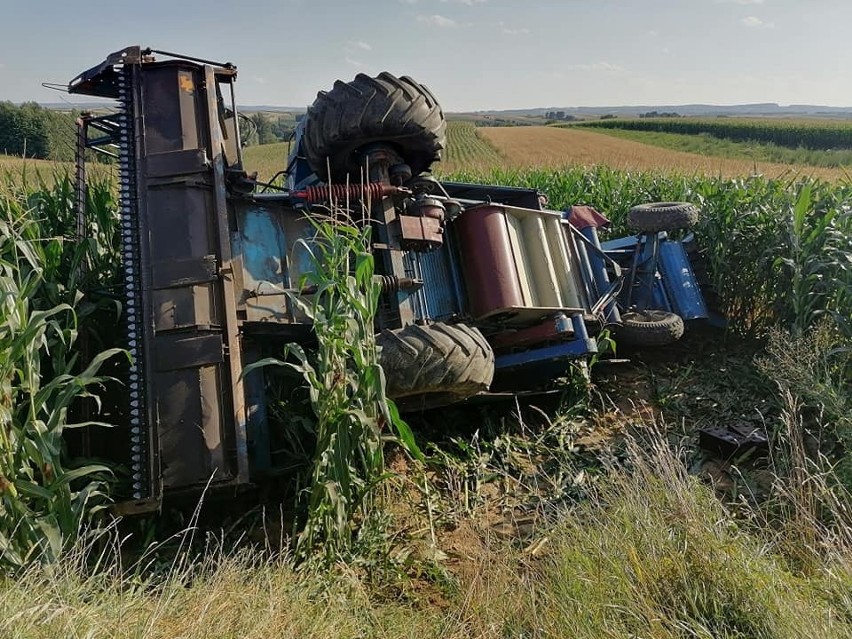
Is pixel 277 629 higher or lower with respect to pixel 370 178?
lower

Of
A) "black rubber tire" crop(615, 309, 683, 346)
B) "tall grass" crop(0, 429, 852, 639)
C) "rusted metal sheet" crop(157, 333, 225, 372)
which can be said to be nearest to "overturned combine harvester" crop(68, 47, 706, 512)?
"rusted metal sheet" crop(157, 333, 225, 372)

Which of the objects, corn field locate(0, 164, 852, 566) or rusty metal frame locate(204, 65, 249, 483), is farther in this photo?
rusty metal frame locate(204, 65, 249, 483)

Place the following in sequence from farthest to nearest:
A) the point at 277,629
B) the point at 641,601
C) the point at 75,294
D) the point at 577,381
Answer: the point at 577,381 → the point at 75,294 → the point at 641,601 → the point at 277,629

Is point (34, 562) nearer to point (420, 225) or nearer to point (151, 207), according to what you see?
point (151, 207)

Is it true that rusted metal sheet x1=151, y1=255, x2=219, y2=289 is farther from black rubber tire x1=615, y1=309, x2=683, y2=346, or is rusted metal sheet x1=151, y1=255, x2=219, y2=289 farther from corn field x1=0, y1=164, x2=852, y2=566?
black rubber tire x1=615, y1=309, x2=683, y2=346

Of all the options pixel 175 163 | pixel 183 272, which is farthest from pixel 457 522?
pixel 175 163

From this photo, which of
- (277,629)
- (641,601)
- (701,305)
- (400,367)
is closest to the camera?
(277,629)

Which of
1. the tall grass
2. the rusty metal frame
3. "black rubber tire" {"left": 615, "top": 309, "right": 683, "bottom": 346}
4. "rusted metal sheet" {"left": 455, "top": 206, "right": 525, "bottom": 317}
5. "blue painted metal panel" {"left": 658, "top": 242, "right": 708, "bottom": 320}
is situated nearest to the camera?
the tall grass

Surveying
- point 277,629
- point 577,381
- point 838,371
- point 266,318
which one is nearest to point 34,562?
point 277,629

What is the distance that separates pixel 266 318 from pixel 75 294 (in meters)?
1.02

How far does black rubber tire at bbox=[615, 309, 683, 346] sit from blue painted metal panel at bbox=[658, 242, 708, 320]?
1.57ft

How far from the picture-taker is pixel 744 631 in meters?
2.26

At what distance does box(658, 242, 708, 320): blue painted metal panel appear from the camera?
5583mm

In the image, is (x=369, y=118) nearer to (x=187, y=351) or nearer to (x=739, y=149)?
(x=187, y=351)
